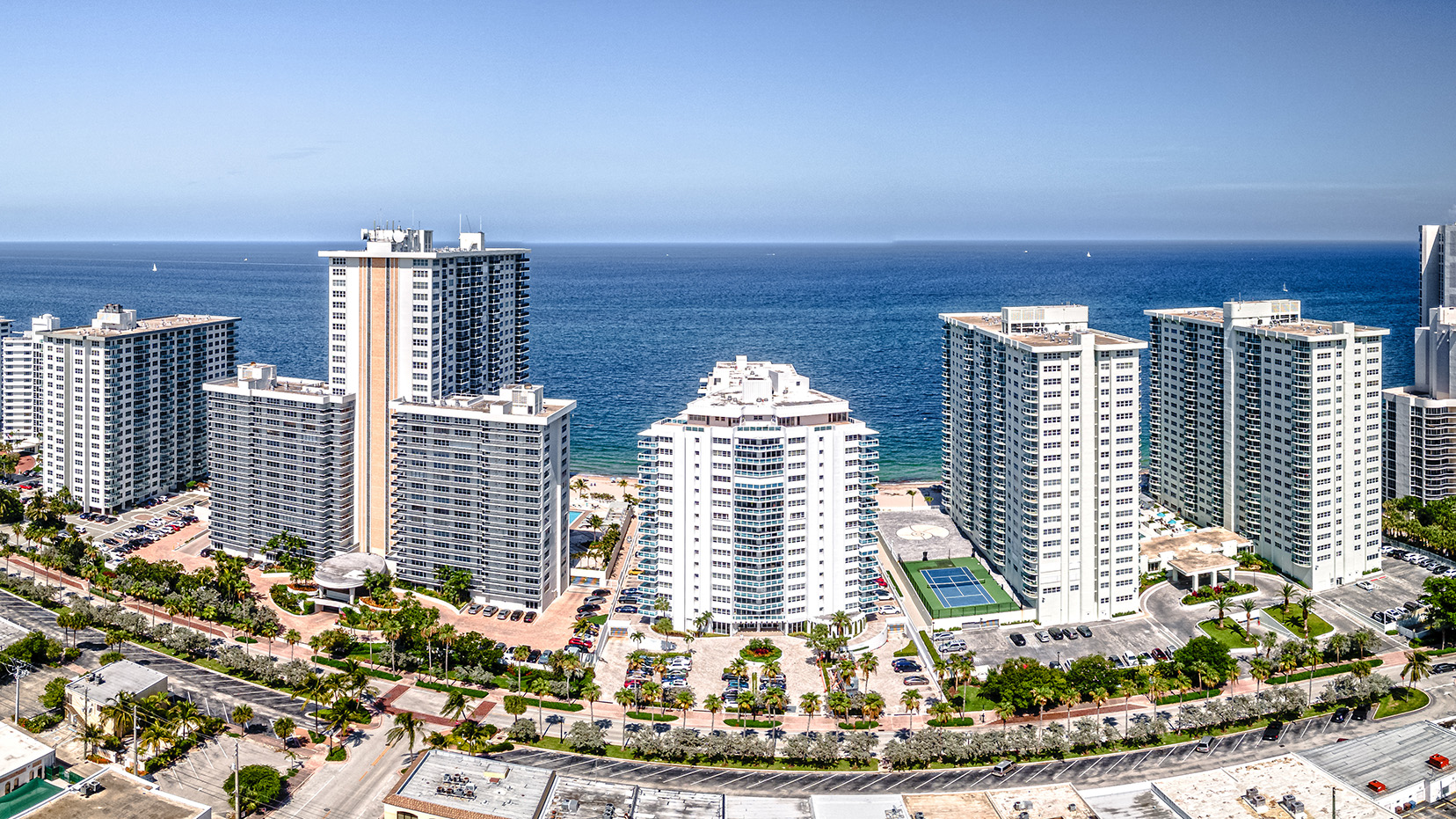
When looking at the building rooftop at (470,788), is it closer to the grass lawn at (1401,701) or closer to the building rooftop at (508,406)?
the building rooftop at (508,406)

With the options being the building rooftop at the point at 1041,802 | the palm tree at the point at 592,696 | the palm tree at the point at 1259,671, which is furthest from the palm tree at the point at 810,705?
the palm tree at the point at 1259,671

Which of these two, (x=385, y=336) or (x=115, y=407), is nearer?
(x=385, y=336)

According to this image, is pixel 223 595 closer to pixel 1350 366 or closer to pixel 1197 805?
pixel 1197 805

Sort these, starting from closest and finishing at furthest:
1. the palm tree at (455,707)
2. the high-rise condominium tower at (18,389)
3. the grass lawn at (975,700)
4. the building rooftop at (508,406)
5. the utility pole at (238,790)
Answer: the utility pole at (238,790) → the palm tree at (455,707) → the grass lawn at (975,700) → the building rooftop at (508,406) → the high-rise condominium tower at (18,389)

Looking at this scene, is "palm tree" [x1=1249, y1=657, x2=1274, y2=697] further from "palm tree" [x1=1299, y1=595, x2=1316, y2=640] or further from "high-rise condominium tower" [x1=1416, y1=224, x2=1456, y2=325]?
"high-rise condominium tower" [x1=1416, y1=224, x2=1456, y2=325]

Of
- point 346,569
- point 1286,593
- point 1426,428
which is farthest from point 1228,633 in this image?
point 346,569

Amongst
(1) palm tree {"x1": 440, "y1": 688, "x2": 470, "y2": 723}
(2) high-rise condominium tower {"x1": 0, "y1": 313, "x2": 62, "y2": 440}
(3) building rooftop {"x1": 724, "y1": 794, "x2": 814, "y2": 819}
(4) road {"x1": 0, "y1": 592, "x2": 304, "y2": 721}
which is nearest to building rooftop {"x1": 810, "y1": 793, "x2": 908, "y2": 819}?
(3) building rooftop {"x1": 724, "y1": 794, "x2": 814, "y2": 819}

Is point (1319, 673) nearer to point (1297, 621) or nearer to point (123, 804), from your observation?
point (1297, 621)
